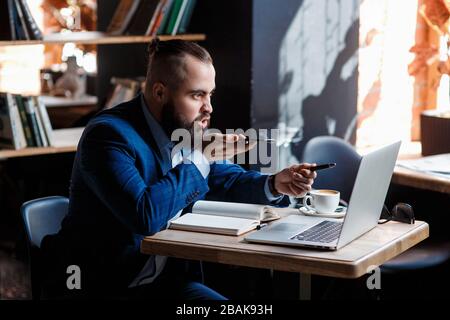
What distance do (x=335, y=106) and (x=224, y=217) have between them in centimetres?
159

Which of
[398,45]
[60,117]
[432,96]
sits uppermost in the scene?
[398,45]

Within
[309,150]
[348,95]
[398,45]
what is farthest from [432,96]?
[309,150]

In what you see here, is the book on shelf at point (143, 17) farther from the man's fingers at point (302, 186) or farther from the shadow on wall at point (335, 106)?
the man's fingers at point (302, 186)

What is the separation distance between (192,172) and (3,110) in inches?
55.9

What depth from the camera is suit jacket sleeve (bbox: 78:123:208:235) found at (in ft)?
7.29

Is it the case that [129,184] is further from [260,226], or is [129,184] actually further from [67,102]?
[67,102]

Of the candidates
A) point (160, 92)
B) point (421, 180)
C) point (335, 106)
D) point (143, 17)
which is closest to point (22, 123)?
point (143, 17)

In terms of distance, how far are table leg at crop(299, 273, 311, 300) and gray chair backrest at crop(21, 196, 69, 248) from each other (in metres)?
0.83

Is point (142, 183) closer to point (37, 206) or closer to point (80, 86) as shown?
point (37, 206)

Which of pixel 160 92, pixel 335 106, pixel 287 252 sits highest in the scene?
pixel 160 92

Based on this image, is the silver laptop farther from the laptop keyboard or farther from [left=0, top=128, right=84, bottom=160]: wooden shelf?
[left=0, top=128, right=84, bottom=160]: wooden shelf

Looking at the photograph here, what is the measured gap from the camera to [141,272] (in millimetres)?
2365

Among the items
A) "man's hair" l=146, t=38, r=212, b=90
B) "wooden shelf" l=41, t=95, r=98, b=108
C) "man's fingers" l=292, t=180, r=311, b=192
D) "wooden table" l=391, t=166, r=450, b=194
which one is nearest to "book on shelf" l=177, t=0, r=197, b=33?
"wooden table" l=391, t=166, r=450, b=194

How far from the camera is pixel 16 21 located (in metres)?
3.40
